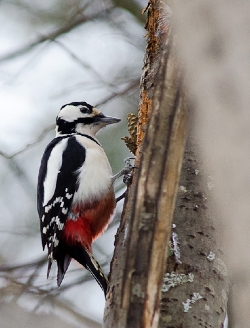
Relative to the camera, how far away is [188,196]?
2.15 meters

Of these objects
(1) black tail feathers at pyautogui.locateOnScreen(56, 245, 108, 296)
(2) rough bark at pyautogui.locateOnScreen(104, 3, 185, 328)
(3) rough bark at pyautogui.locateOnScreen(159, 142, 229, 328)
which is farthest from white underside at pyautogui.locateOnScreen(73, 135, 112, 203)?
(2) rough bark at pyautogui.locateOnScreen(104, 3, 185, 328)

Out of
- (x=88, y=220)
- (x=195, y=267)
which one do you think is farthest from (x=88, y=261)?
(x=195, y=267)

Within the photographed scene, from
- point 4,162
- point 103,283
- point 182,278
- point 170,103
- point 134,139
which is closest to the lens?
point 170,103

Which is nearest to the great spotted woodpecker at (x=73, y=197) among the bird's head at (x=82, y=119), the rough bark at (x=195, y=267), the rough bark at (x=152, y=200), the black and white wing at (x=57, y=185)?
the black and white wing at (x=57, y=185)

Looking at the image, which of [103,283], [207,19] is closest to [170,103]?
[207,19]

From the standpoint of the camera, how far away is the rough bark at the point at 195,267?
1.89m

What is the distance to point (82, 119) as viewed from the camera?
3.54 m

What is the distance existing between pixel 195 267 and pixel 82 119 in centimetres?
179

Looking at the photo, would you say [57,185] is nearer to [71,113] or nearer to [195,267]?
[71,113]

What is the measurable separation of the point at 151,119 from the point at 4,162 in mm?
2982

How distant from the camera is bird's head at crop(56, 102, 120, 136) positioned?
3533 mm

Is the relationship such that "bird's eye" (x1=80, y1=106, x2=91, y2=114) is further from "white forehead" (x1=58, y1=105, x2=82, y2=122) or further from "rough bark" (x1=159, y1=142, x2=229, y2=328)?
"rough bark" (x1=159, y1=142, x2=229, y2=328)

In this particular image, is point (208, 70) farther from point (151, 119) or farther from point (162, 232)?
point (162, 232)

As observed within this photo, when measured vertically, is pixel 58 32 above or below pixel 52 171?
above
